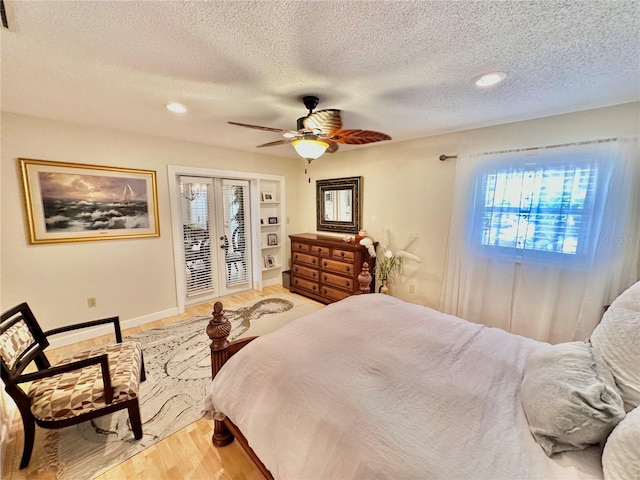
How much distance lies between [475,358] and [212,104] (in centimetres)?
271

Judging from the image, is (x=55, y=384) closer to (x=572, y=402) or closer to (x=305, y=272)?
(x=572, y=402)

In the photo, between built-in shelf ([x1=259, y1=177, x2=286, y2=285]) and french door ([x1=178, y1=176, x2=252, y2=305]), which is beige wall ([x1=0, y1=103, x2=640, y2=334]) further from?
built-in shelf ([x1=259, y1=177, x2=286, y2=285])

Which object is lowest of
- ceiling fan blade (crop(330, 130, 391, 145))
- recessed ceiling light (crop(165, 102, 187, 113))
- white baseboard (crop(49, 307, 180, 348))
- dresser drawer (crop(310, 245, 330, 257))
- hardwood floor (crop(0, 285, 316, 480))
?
hardwood floor (crop(0, 285, 316, 480))

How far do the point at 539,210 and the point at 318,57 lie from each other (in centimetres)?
247

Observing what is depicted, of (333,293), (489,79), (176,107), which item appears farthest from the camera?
(333,293)

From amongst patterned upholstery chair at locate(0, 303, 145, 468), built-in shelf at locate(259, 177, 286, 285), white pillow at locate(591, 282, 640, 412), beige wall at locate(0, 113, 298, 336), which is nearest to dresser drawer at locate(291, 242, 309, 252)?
built-in shelf at locate(259, 177, 286, 285)

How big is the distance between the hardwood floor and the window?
2965 mm

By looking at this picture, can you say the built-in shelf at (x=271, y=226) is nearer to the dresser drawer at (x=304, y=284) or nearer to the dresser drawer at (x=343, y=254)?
the dresser drawer at (x=304, y=284)

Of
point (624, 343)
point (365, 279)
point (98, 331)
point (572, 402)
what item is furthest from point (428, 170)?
point (98, 331)

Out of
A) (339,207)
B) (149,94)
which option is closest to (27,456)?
(149,94)

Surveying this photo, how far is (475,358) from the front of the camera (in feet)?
4.76

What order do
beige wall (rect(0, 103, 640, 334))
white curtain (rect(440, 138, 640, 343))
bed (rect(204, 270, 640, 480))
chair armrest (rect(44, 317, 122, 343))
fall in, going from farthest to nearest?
beige wall (rect(0, 103, 640, 334))
white curtain (rect(440, 138, 640, 343))
chair armrest (rect(44, 317, 122, 343))
bed (rect(204, 270, 640, 480))

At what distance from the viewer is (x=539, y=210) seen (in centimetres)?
244

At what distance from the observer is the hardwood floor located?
148cm
